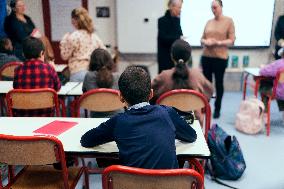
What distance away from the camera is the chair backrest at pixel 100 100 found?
253 cm

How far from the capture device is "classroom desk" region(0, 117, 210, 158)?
1.71 m

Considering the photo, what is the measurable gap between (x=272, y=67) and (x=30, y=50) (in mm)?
2600

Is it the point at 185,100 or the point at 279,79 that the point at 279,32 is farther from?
the point at 185,100

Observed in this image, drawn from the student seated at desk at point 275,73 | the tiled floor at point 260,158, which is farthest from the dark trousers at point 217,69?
the student seated at desk at point 275,73

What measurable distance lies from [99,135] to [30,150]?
0.33 m

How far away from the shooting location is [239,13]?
546 centimetres

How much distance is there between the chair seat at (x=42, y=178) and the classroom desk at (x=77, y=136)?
28 centimetres

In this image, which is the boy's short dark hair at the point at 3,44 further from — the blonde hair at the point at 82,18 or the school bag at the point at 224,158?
the school bag at the point at 224,158

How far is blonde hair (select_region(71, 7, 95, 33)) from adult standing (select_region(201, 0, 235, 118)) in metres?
1.40

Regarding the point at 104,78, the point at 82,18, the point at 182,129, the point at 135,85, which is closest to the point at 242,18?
the point at 82,18

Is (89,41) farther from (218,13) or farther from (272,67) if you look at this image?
(272,67)

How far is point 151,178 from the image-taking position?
4.29ft

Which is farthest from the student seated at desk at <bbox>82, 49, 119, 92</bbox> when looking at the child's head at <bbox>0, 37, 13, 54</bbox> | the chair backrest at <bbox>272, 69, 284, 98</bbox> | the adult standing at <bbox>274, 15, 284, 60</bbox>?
the adult standing at <bbox>274, 15, 284, 60</bbox>

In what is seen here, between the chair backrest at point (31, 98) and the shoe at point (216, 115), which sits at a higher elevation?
the chair backrest at point (31, 98)
